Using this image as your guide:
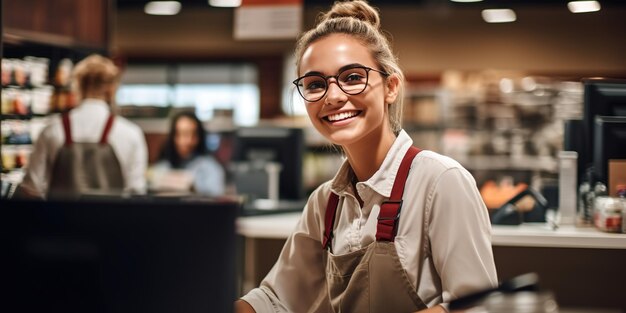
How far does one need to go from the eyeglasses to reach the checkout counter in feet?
3.64

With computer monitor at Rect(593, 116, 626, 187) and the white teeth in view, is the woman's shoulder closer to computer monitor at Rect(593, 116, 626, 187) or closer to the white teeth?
the white teeth

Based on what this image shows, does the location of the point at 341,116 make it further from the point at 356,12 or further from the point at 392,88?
the point at 356,12

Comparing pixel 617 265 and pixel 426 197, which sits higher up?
pixel 426 197

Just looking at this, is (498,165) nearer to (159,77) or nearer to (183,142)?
(183,142)

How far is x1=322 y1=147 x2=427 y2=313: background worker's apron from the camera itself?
1619 millimetres

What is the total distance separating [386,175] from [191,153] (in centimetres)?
406

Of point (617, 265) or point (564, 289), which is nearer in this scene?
point (617, 265)

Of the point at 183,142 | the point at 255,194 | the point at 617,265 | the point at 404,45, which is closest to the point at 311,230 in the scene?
the point at 617,265

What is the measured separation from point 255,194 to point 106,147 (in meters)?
1.11

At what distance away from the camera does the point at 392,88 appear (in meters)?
1.80

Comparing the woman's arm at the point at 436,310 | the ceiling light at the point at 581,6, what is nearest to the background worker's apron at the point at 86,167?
the woman's arm at the point at 436,310

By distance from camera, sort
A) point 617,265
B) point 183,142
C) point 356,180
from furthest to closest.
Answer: point 183,142, point 617,265, point 356,180

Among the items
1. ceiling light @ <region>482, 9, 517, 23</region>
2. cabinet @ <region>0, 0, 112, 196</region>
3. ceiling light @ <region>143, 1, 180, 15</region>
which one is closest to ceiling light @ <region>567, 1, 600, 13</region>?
ceiling light @ <region>482, 9, 517, 23</region>

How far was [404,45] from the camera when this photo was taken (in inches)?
448
